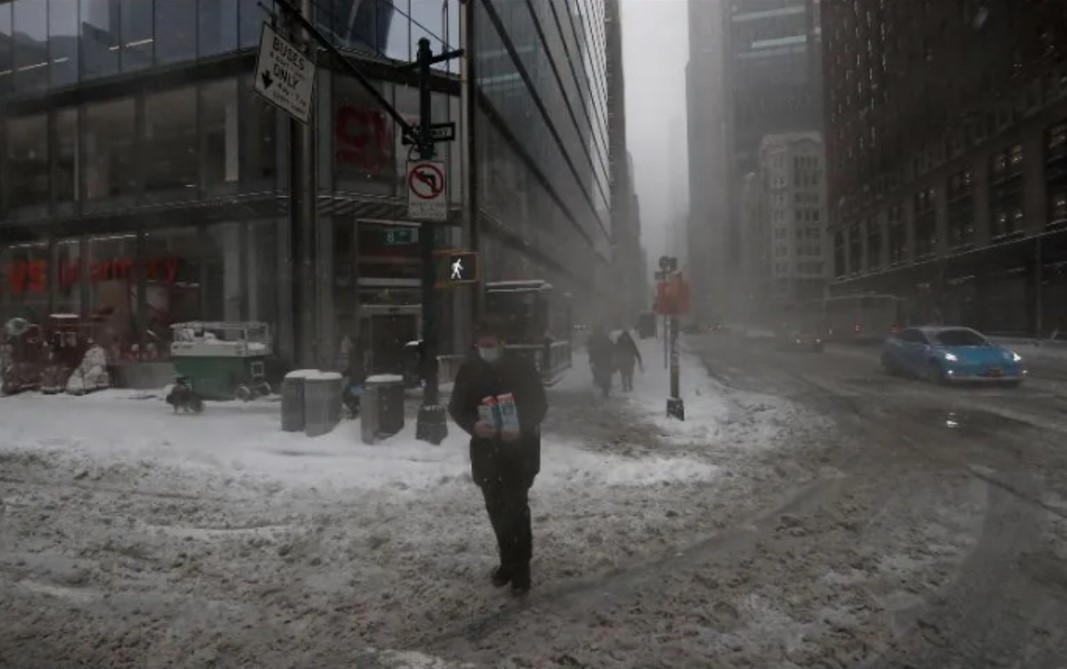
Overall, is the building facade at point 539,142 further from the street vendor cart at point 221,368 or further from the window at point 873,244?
the window at point 873,244

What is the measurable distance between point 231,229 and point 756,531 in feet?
58.2

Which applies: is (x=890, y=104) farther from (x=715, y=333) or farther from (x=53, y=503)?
(x=53, y=503)

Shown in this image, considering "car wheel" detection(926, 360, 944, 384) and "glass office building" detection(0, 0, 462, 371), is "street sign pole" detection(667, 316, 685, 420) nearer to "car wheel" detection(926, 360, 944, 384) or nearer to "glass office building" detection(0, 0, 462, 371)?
"car wheel" detection(926, 360, 944, 384)

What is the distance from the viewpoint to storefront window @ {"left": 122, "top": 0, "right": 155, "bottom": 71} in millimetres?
19391

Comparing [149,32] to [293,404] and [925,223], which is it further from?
[925,223]

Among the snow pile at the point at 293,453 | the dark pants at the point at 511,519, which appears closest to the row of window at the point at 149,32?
the snow pile at the point at 293,453

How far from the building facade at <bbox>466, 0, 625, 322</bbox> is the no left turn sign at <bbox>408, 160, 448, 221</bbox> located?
455 cm

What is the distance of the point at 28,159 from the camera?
70.7 ft

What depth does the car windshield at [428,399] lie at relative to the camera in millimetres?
3662

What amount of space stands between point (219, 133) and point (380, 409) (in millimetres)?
14713

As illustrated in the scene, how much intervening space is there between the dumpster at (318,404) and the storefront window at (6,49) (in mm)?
22160

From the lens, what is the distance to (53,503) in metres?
5.94

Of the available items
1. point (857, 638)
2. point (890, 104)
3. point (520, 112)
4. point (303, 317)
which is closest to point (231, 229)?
point (303, 317)

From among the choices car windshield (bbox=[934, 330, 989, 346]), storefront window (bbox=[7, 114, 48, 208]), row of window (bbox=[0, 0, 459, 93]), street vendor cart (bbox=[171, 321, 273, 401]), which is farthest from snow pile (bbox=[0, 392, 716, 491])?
storefront window (bbox=[7, 114, 48, 208])
